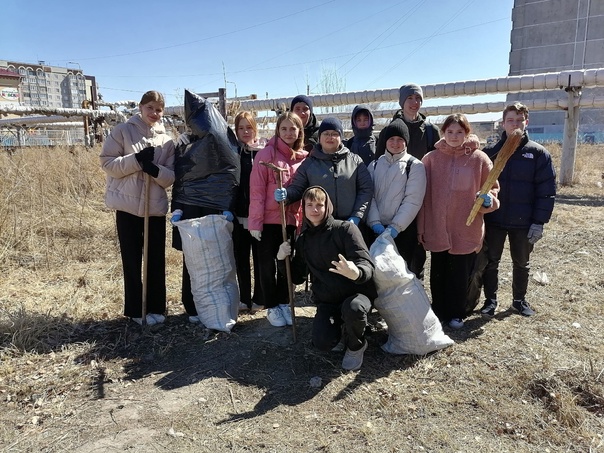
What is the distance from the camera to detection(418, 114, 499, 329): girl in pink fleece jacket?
10.7 ft

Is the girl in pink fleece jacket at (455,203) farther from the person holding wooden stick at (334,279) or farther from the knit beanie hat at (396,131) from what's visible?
the person holding wooden stick at (334,279)

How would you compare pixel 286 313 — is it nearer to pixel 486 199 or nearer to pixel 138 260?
pixel 138 260

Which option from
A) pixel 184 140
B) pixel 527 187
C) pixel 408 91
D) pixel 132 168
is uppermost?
pixel 408 91

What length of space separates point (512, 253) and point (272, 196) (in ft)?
6.84

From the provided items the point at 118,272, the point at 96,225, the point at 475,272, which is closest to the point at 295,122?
the point at 475,272

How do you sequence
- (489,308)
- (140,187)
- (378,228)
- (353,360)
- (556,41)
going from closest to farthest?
(353,360), (378,228), (140,187), (489,308), (556,41)

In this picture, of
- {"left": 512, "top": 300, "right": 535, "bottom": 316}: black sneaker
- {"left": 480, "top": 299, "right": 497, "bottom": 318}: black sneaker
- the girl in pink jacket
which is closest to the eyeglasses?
the girl in pink jacket

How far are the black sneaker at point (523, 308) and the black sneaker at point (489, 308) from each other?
0.68 ft

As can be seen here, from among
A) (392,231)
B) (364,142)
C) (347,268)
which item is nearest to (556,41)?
(364,142)

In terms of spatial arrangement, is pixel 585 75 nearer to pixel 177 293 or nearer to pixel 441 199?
pixel 441 199

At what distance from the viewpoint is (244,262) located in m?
3.91

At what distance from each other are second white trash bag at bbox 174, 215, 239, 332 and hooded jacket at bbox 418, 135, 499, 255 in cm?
159

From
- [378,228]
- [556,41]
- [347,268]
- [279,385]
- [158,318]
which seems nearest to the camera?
[347,268]

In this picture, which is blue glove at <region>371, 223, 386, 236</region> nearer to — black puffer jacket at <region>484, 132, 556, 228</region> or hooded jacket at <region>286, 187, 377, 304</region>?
hooded jacket at <region>286, 187, 377, 304</region>
